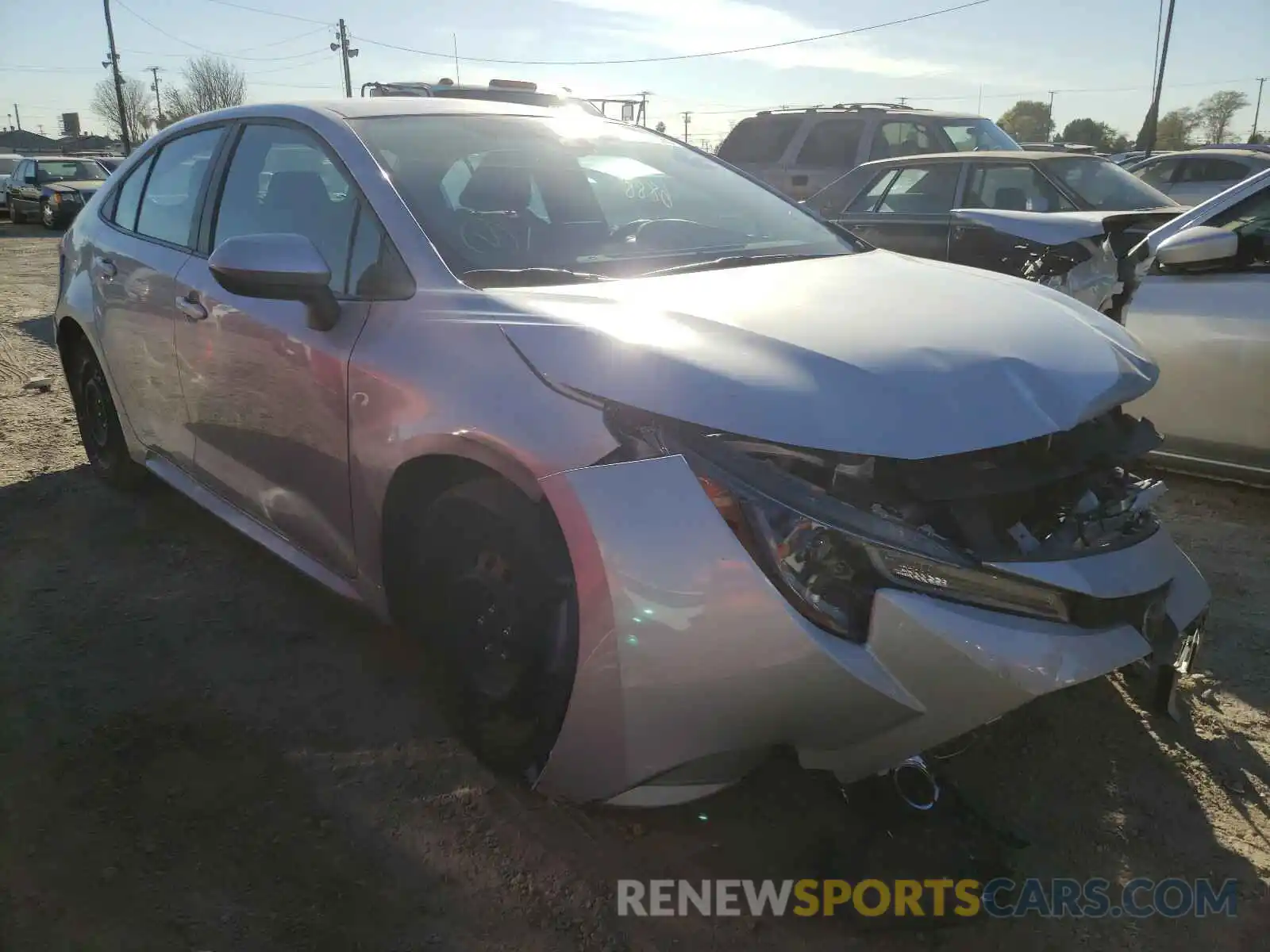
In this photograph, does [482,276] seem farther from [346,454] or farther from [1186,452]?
[1186,452]

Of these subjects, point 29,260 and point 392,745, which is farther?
point 29,260

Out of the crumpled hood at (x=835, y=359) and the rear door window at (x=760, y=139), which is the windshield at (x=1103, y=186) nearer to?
the rear door window at (x=760, y=139)

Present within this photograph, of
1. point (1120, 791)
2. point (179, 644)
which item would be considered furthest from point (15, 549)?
point (1120, 791)

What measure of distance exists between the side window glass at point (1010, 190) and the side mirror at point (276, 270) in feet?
19.7

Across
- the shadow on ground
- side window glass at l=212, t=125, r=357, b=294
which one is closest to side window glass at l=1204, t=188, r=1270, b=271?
the shadow on ground

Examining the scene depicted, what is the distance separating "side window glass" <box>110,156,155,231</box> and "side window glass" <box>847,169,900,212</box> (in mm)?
5533

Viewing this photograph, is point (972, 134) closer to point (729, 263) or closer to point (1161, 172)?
point (1161, 172)

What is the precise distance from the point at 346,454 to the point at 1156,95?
116 ft


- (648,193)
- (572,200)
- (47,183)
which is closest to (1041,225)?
(648,193)

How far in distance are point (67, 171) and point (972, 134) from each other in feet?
71.3

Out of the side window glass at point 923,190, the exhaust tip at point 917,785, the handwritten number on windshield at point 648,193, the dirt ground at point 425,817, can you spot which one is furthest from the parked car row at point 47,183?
the exhaust tip at point 917,785

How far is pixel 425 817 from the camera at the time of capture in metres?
2.31

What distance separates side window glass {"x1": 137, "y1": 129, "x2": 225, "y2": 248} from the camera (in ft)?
11.4

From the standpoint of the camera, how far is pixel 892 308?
232 centimetres
